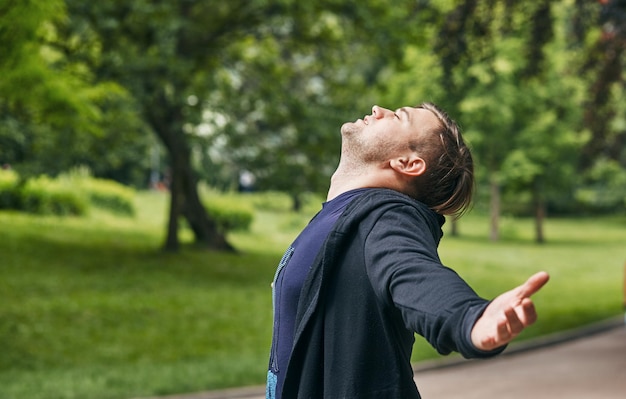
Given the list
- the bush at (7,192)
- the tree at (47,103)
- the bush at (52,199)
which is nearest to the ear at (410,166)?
the tree at (47,103)

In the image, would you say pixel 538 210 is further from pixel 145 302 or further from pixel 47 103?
pixel 47 103

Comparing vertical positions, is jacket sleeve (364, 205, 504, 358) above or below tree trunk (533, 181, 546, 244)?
above

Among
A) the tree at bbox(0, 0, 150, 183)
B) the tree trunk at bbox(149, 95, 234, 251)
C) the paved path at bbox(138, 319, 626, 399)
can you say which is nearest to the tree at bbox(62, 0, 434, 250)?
the tree trunk at bbox(149, 95, 234, 251)

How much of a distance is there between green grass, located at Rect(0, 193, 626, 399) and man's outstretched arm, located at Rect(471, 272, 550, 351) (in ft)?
28.3

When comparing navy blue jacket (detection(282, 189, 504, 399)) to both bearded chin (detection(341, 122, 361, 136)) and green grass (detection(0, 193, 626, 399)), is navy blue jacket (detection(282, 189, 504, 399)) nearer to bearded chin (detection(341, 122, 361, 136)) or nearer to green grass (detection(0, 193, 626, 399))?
bearded chin (detection(341, 122, 361, 136))

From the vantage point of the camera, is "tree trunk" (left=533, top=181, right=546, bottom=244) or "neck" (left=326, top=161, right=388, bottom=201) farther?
"tree trunk" (left=533, top=181, right=546, bottom=244)

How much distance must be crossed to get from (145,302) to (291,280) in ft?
54.4

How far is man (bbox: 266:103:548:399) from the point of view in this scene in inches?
77.6

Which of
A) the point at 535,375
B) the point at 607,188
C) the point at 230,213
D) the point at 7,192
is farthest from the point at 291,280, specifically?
the point at 607,188

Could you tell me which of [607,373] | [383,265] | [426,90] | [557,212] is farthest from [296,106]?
[557,212]

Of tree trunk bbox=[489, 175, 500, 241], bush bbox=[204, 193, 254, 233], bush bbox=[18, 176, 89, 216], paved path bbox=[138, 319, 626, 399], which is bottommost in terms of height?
tree trunk bbox=[489, 175, 500, 241]

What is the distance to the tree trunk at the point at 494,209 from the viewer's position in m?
44.1

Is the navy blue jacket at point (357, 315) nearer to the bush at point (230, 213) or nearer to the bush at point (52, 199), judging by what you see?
the bush at point (52, 199)

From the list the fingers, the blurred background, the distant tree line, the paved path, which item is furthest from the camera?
the distant tree line
